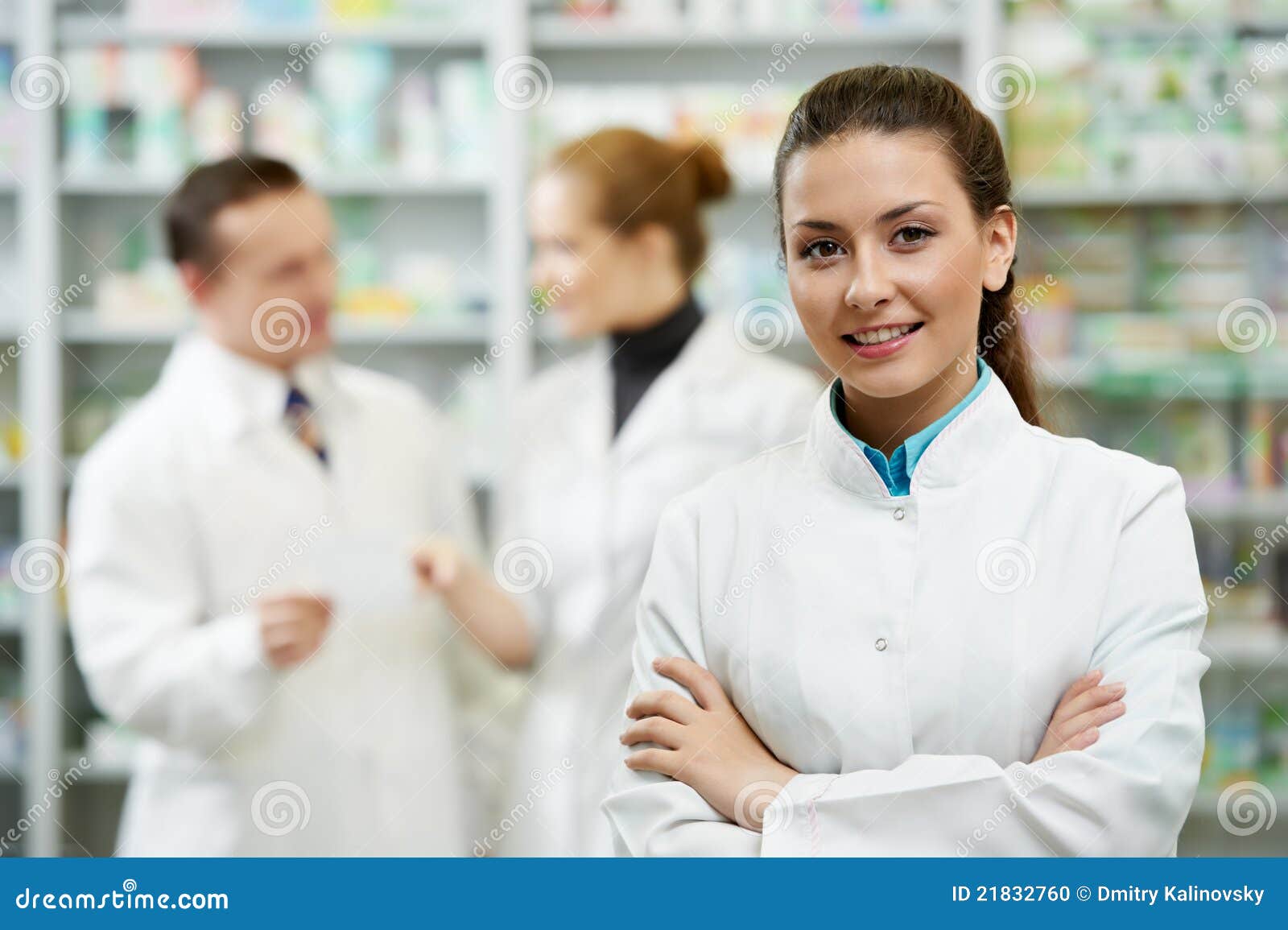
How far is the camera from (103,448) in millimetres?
1803

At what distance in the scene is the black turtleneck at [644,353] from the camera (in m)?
2.02

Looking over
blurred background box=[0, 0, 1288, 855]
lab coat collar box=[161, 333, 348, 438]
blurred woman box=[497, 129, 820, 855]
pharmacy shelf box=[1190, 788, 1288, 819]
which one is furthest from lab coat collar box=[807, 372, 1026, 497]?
pharmacy shelf box=[1190, 788, 1288, 819]

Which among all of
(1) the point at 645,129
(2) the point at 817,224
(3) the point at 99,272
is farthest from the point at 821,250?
(3) the point at 99,272

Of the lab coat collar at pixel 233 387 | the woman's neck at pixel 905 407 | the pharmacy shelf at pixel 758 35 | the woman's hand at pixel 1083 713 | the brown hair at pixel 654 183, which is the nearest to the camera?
the woman's hand at pixel 1083 713

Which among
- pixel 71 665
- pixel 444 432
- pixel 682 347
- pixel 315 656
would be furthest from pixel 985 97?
pixel 71 665

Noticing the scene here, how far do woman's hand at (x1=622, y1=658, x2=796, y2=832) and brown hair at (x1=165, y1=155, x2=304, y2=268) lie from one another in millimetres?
1270

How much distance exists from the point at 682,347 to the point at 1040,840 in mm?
1272

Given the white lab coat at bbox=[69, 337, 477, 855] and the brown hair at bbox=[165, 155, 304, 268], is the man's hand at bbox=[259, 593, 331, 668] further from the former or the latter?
the brown hair at bbox=[165, 155, 304, 268]

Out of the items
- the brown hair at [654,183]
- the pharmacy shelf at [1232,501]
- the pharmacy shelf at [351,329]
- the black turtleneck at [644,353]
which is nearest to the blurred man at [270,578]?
the black turtleneck at [644,353]

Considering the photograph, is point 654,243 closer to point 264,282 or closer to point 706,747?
point 264,282

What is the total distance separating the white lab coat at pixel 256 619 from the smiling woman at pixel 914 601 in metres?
1.00

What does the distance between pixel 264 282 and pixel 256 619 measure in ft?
1.73

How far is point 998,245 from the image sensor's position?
38.0 inches

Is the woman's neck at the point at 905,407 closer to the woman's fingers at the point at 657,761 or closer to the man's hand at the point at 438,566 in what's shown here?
the woman's fingers at the point at 657,761
